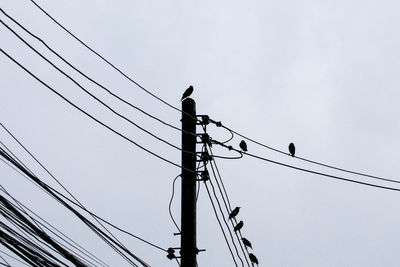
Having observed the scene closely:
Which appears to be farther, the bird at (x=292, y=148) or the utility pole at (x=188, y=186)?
the bird at (x=292, y=148)

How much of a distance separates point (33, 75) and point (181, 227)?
363 cm

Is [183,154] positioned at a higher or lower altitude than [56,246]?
higher

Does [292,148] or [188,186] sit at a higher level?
[292,148]

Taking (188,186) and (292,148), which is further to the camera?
(292,148)

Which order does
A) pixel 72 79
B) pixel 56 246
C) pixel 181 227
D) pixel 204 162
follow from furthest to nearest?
pixel 204 162
pixel 181 227
pixel 72 79
pixel 56 246

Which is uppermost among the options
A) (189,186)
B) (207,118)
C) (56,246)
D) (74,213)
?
(207,118)

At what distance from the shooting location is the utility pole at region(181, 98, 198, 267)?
9.78 m

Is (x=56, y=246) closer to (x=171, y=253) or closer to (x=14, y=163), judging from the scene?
(x=14, y=163)

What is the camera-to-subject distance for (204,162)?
10.5 m

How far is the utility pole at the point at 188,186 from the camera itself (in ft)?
32.1

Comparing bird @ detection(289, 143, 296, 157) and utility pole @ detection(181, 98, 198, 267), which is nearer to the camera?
utility pole @ detection(181, 98, 198, 267)

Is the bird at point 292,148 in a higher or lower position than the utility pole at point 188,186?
higher

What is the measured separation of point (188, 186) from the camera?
10.0m

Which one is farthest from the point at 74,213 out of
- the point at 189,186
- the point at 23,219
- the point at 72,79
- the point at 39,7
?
the point at 189,186
